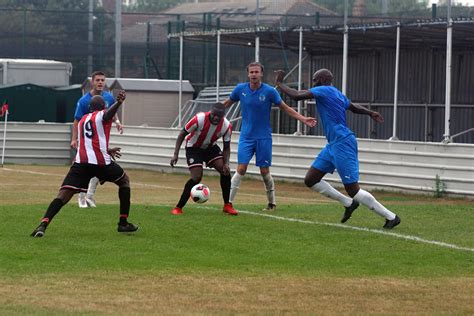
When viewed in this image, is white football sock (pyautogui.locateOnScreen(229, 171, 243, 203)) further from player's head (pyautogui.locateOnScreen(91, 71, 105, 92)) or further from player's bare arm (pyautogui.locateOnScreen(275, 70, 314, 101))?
player's bare arm (pyautogui.locateOnScreen(275, 70, 314, 101))

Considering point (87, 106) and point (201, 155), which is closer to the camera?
point (201, 155)

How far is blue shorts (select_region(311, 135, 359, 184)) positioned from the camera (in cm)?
1432

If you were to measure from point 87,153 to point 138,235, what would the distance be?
1095mm

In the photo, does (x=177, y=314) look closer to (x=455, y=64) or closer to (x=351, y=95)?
(x=455, y=64)

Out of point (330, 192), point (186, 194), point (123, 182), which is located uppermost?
point (123, 182)

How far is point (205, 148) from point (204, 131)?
13.8 inches

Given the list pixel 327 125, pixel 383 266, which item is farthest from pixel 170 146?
pixel 383 266

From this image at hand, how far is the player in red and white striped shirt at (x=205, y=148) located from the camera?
16.0 m

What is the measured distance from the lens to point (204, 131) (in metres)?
16.1

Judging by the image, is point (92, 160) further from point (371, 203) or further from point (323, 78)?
point (371, 203)

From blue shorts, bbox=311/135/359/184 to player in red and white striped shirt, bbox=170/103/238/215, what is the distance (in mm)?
1830

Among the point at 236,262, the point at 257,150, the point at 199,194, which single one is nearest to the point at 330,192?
the point at 199,194

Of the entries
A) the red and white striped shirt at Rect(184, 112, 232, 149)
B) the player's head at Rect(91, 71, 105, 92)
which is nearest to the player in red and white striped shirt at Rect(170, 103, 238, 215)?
the red and white striped shirt at Rect(184, 112, 232, 149)

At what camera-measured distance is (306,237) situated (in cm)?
1352
